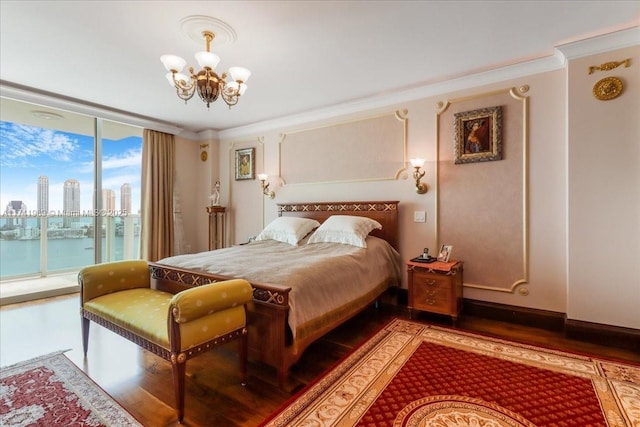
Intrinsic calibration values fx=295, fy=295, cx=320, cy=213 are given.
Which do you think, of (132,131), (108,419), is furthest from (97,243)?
(108,419)

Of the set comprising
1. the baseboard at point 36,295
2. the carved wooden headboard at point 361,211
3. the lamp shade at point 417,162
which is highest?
the lamp shade at point 417,162

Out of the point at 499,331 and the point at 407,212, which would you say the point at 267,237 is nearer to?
the point at 407,212

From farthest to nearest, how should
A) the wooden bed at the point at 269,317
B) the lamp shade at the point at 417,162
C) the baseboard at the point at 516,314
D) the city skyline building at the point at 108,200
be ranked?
the city skyline building at the point at 108,200, the lamp shade at the point at 417,162, the baseboard at the point at 516,314, the wooden bed at the point at 269,317

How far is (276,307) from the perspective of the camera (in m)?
1.88

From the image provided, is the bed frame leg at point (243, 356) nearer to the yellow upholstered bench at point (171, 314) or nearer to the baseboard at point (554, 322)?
the yellow upholstered bench at point (171, 314)

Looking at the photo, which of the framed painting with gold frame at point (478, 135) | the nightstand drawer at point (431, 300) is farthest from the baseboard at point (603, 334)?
the framed painting with gold frame at point (478, 135)

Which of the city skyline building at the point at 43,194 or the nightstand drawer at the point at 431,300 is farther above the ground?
the city skyline building at the point at 43,194

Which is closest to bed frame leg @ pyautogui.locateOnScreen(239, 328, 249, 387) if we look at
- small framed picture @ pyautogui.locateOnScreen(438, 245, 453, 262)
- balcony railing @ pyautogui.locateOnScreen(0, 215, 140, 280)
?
small framed picture @ pyautogui.locateOnScreen(438, 245, 453, 262)

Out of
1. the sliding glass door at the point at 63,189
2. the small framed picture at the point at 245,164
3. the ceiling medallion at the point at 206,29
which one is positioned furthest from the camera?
the small framed picture at the point at 245,164

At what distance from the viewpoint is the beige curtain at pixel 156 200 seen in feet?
15.9

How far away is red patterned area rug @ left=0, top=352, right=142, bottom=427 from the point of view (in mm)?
1622

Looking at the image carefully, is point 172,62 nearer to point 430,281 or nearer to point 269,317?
point 269,317

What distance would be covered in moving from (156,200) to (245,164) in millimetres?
1585

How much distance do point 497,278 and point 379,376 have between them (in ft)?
6.28
